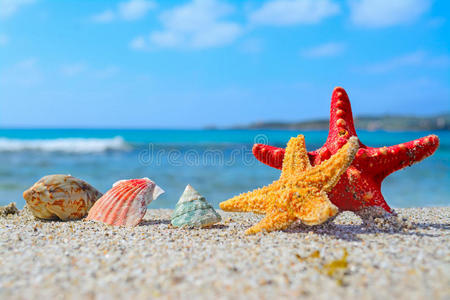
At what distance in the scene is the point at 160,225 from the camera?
4.53 meters

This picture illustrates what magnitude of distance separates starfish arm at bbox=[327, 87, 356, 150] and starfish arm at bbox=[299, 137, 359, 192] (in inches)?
20.2

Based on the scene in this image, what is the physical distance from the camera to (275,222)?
3691mm

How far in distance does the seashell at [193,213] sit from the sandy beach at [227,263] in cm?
15

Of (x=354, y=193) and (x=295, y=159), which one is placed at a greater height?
(x=295, y=159)

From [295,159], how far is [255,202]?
68cm

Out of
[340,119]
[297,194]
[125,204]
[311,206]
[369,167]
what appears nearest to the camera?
[311,206]

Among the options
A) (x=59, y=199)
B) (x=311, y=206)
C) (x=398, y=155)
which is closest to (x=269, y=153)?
(x=311, y=206)

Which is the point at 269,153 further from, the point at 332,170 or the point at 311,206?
the point at 311,206

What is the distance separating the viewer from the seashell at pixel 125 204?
4.47 m

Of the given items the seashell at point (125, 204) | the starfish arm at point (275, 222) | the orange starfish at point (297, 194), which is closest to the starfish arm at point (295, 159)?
the orange starfish at point (297, 194)

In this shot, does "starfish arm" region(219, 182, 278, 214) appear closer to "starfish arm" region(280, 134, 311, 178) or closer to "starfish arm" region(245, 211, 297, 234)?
"starfish arm" region(245, 211, 297, 234)

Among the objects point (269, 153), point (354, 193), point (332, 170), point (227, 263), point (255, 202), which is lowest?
point (227, 263)

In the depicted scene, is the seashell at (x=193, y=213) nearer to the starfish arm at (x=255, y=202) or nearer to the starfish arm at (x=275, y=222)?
the starfish arm at (x=255, y=202)

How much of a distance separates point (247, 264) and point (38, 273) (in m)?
1.60
